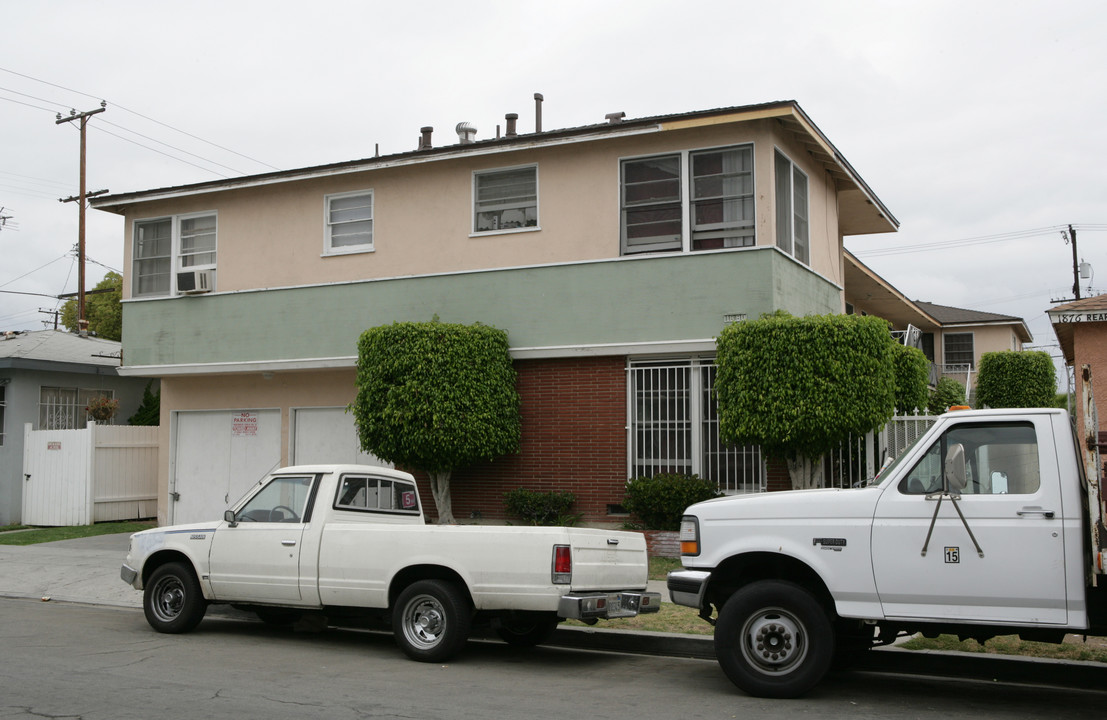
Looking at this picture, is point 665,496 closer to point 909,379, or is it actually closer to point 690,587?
point 909,379

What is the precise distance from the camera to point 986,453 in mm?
7508

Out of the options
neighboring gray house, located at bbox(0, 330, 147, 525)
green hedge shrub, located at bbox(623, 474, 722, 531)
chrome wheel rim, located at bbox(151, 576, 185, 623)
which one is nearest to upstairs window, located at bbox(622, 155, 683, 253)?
green hedge shrub, located at bbox(623, 474, 722, 531)

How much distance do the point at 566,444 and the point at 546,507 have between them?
3.19ft

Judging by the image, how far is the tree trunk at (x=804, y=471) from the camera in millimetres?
13664

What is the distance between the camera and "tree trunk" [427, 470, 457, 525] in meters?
15.7

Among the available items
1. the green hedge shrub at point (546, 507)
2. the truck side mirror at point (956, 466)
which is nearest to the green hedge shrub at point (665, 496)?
the green hedge shrub at point (546, 507)

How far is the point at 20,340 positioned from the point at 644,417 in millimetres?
16372

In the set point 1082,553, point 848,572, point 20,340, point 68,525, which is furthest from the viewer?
point 20,340

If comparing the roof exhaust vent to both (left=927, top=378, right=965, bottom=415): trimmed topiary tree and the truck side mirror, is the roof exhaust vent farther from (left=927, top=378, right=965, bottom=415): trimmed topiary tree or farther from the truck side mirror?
the truck side mirror

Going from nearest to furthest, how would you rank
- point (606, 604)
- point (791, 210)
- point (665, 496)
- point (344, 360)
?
point (606, 604) → point (665, 496) → point (791, 210) → point (344, 360)

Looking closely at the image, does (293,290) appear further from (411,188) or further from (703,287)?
(703,287)

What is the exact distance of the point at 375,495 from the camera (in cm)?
1061

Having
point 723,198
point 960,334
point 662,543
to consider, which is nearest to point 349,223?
point 723,198

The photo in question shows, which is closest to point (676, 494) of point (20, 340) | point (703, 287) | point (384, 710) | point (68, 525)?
point (703, 287)
